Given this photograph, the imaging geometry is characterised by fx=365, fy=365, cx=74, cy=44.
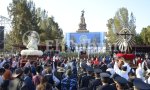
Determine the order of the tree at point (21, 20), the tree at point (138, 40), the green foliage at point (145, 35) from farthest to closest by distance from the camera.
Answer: the tree at point (138, 40)
the green foliage at point (145, 35)
the tree at point (21, 20)

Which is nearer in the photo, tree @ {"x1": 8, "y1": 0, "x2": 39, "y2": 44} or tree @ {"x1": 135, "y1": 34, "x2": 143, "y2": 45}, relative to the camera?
tree @ {"x1": 8, "y1": 0, "x2": 39, "y2": 44}

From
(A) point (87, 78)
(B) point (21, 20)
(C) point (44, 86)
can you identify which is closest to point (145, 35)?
(B) point (21, 20)

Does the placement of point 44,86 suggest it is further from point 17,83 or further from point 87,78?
point 87,78

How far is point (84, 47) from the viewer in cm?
6322

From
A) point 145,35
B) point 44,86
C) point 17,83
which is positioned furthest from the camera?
point 145,35

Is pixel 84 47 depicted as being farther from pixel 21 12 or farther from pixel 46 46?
pixel 21 12

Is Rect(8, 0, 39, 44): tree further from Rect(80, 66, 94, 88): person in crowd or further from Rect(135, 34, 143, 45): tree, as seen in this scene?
Rect(80, 66, 94, 88): person in crowd

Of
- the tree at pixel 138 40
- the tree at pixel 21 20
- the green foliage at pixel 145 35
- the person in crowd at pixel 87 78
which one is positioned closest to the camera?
the person in crowd at pixel 87 78

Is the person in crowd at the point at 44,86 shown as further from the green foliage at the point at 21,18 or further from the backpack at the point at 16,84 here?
the green foliage at the point at 21,18

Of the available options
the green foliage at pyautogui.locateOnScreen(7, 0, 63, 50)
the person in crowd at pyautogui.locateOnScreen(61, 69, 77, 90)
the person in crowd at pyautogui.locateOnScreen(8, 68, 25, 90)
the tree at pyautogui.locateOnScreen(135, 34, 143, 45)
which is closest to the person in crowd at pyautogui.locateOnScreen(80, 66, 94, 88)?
the person in crowd at pyautogui.locateOnScreen(61, 69, 77, 90)

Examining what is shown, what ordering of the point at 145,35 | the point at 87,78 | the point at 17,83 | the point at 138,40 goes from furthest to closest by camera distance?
1. the point at 138,40
2. the point at 145,35
3. the point at 87,78
4. the point at 17,83

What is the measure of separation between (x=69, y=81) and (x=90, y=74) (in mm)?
685

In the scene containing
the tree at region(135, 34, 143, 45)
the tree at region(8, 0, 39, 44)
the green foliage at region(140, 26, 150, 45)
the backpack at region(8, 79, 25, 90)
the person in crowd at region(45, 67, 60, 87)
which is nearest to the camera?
the backpack at region(8, 79, 25, 90)

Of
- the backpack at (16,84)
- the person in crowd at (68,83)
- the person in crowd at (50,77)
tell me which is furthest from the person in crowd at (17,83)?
the person in crowd at (68,83)
